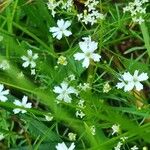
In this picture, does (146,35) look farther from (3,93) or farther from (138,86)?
(3,93)

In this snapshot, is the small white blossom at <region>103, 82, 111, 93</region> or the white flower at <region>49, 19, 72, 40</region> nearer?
the small white blossom at <region>103, 82, 111, 93</region>

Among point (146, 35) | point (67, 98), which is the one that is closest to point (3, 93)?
point (67, 98)

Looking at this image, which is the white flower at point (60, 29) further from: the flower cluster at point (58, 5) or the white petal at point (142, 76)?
the white petal at point (142, 76)

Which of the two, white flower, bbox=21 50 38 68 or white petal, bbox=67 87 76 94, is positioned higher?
white flower, bbox=21 50 38 68

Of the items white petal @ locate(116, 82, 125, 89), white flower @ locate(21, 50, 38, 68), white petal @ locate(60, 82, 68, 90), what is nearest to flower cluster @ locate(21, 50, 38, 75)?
white flower @ locate(21, 50, 38, 68)

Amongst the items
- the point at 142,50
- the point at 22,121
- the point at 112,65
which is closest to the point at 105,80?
the point at 112,65

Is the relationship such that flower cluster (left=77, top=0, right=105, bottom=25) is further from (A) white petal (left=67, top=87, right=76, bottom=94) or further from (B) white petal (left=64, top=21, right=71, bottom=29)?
(A) white petal (left=67, top=87, right=76, bottom=94)
